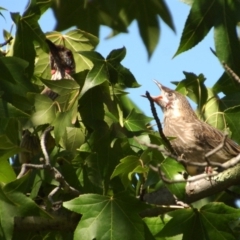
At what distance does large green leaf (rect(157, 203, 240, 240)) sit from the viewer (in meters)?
4.27

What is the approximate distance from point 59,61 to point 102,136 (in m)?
2.12

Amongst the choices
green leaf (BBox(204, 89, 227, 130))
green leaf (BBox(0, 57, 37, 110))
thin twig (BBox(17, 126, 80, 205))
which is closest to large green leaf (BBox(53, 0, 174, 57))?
green leaf (BBox(204, 89, 227, 130))

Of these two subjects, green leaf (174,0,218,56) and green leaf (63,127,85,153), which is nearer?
green leaf (174,0,218,56)

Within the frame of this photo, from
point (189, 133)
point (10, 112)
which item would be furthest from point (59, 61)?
point (10, 112)

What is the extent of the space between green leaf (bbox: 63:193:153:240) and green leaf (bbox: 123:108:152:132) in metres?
0.80

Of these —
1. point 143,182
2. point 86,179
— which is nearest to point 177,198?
point 143,182

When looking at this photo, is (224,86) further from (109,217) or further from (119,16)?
(109,217)

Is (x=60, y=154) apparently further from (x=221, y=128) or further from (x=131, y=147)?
(x=221, y=128)

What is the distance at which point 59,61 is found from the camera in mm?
6758

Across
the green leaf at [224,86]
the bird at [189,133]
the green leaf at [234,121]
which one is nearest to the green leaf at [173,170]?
the green leaf at [234,121]

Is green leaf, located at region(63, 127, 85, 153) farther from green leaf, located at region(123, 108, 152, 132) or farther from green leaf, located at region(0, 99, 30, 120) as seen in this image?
green leaf, located at region(0, 99, 30, 120)

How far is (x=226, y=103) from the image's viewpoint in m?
5.33

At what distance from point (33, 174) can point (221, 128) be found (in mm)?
1456

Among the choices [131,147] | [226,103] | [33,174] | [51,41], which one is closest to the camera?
[33,174]
